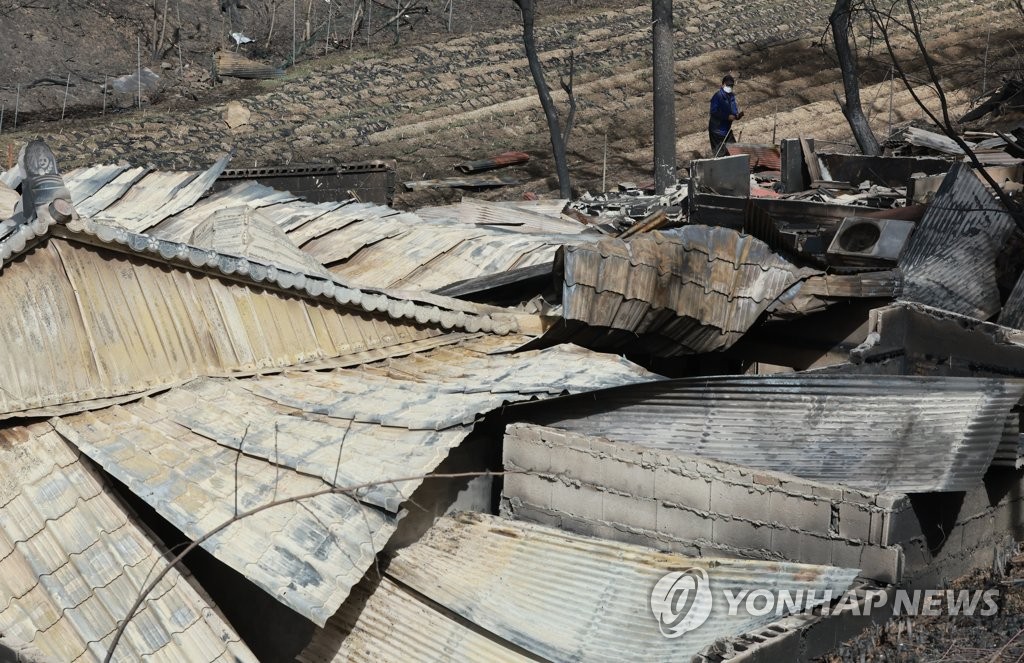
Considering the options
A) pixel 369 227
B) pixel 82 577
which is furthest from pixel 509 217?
pixel 82 577

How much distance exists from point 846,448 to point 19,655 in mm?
4594

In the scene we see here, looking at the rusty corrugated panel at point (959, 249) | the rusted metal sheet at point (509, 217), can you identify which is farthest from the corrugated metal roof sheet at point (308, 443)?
the rusted metal sheet at point (509, 217)

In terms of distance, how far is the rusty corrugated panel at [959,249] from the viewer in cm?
1009

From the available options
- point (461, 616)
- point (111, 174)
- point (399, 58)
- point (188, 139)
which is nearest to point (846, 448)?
point (461, 616)

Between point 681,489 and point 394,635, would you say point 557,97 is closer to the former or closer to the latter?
point 681,489

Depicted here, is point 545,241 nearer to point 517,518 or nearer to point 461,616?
point 517,518

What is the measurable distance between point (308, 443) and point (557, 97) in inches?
711

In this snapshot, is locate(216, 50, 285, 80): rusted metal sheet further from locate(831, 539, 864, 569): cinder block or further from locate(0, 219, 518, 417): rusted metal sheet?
locate(831, 539, 864, 569): cinder block

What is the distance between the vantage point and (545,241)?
11.3m

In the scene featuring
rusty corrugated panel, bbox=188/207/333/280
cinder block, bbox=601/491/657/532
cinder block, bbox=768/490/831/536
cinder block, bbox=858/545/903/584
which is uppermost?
rusty corrugated panel, bbox=188/207/333/280

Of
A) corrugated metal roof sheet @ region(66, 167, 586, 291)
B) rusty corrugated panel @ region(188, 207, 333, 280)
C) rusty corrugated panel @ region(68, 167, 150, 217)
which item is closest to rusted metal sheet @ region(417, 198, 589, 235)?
corrugated metal roof sheet @ region(66, 167, 586, 291)

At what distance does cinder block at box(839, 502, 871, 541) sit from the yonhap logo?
79 cm

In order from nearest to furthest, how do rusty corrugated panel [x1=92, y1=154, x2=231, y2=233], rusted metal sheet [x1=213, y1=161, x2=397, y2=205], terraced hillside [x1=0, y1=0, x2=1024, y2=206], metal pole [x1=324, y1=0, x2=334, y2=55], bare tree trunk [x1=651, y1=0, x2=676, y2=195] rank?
rusty corrugated panel [x1=92, y1=154, x2=231, y2=233]
rusted metal sheet [x1=213, y1=161, x2=397, y2=205]
bare tree trunk [x1=651, y1=0, x2=676, y2=195]
terraced hillside [x1=0, y1=0, x2=1024, y2=206]
metal pole [x1=324, y1=0, x2=334, y2=55]

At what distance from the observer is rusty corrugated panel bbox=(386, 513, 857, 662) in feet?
20.2
